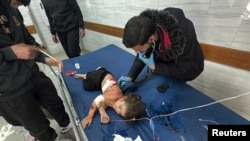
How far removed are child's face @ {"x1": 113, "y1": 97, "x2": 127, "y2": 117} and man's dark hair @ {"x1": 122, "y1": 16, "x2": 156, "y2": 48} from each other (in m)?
0.54

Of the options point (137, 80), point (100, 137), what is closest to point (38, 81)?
point (100, 137)

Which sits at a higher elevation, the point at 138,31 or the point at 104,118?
the point at 138,31

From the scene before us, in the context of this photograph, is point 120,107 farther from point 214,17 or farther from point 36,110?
point 214,17

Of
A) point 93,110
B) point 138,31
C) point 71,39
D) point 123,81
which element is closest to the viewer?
point 138,31

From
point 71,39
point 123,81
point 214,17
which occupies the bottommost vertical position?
point 123,81

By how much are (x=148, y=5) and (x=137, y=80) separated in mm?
913

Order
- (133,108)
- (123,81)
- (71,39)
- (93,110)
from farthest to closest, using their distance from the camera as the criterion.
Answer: (71,39) < (123,81) < (93,110) < (133,108)

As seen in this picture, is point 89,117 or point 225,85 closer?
point 89,117

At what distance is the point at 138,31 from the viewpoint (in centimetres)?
94

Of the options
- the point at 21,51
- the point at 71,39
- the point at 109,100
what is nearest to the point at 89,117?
the point at 109,100

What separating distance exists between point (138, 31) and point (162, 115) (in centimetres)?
70

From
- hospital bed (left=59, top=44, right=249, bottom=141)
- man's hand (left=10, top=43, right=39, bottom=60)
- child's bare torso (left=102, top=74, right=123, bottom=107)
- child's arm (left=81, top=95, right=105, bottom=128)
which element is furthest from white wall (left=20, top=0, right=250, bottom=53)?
man's hand (left=10, top=43, right=39, bottom=60)

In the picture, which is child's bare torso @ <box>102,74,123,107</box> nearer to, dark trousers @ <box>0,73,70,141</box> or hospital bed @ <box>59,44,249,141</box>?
hospital bed @ <box>59,44,249,141</box>

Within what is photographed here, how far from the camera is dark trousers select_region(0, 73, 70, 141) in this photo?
3.85ft
